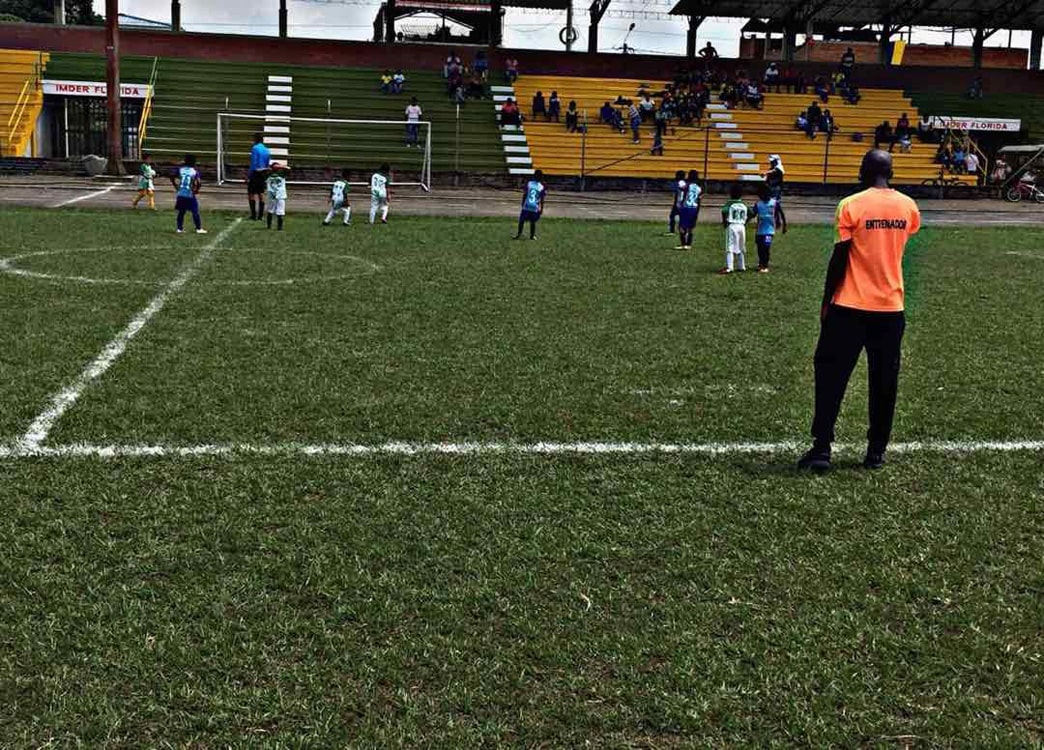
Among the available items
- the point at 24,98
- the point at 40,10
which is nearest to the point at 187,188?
the point at 24,98

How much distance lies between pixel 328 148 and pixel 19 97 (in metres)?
11.7

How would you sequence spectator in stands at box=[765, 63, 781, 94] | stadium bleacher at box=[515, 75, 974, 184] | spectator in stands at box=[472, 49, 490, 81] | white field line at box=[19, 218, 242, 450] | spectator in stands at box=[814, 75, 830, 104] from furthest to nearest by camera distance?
1. spectator in stands at box=[765, 63, 781, 94]
2. spectator in stands at box=[814, 75, 830, 104]
3. spectator in stands at box=[472, 49, 490, 81]
4. stadium bleacher at box=[515, 75, 974, 184]
5. white field line at box=[19, 218, 242, 450]

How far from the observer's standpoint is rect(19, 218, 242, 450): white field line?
18.8ft

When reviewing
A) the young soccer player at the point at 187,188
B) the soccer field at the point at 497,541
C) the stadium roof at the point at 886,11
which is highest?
the stadium roof at the point at 886,11

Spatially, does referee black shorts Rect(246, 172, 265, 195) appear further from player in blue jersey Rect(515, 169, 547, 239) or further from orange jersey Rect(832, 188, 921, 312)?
orange jersey Rect(832, 188, 921, 312)

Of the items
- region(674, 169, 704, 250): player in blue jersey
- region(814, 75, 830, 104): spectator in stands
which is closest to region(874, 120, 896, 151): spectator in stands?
region(814, 75, 830, 104): spectator in stands

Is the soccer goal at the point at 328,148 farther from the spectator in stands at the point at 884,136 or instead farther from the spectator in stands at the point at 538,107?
the spectator in stands at the point at 884,136

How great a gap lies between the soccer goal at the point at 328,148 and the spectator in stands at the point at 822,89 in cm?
1857

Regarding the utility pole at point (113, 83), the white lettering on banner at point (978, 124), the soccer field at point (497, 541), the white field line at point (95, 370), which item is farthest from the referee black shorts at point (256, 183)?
the white lettering on banner at point (978, 124)

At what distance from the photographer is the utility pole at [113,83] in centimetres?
3225

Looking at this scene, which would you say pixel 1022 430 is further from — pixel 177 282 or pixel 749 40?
pixel 749 40

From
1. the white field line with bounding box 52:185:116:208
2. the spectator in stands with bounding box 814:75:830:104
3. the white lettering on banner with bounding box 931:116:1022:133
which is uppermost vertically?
the spectator in stands with bounding box 814:75:830:104

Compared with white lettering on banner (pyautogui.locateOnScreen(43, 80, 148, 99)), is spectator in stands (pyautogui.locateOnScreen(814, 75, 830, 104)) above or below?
above

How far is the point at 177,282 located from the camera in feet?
38.8
